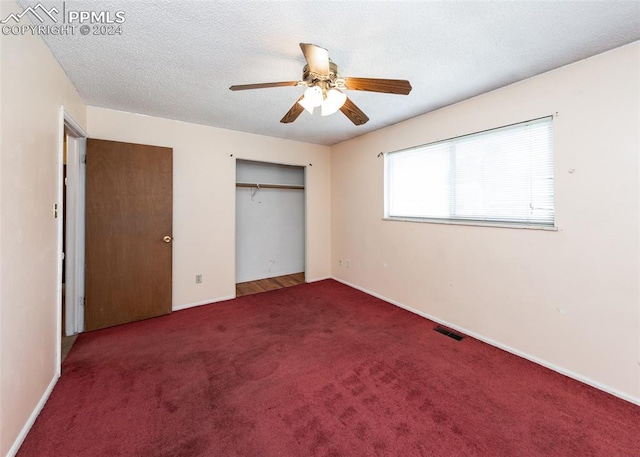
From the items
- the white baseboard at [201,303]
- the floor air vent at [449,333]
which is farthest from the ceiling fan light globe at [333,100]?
the white baseboard at [201,303]

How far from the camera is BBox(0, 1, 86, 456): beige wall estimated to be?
1.28 metres

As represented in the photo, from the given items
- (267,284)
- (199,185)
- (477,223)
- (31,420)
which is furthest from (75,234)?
(477,223)

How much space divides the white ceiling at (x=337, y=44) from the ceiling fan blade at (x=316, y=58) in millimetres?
213

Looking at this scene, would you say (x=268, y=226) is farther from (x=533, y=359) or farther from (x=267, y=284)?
(x=533, y=359)

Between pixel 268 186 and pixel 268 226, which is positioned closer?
pixel 268 186

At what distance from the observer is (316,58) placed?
153 cm

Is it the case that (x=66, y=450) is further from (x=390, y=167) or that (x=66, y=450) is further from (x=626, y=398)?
(x=390, y=167)

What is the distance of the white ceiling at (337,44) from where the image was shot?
4.75 ft

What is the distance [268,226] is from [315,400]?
3.29 metres

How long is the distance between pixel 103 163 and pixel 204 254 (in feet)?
4.93

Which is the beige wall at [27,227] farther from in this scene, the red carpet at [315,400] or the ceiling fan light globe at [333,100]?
the ceiling fan light globe at [333,100]

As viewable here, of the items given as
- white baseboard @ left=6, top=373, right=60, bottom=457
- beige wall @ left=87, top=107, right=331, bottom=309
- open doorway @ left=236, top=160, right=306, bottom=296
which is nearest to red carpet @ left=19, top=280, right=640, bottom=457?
white baseboard @ left=6, top=373, right=60, bottom=457

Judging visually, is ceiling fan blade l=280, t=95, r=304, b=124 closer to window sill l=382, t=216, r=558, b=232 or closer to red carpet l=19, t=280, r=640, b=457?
window sill l=382, t=216, r=558, b=232

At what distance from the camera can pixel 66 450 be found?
1.36 m
